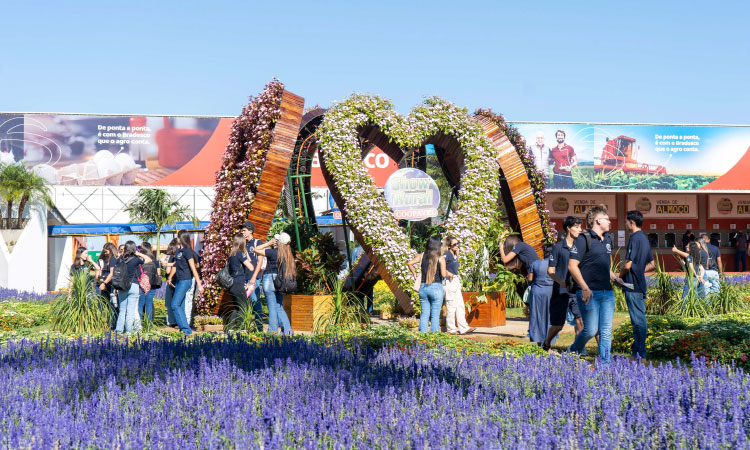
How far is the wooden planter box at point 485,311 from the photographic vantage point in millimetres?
11898

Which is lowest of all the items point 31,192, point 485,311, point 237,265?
point 485,311

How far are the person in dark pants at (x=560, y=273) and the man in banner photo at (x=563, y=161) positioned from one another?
24.6 metres

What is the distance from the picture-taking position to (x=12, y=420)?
4133 mm

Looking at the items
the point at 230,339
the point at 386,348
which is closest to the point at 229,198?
the point at 230,339

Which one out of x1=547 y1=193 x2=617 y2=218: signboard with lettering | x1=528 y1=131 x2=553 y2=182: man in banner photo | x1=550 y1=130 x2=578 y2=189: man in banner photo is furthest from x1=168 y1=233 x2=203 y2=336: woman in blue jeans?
x1=547 y1=193 x2=617 y2=218: signboard with lettering

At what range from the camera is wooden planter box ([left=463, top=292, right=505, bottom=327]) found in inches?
468

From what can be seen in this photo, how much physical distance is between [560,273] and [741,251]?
93.4ft

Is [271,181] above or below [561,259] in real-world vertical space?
above

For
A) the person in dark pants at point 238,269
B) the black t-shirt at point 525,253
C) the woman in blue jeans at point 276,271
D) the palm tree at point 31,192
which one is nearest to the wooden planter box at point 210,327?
the person in dark pants at point 238,269

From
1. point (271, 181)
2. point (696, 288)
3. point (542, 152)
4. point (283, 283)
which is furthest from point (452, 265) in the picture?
point (542, 152)

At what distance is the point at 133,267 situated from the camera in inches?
413

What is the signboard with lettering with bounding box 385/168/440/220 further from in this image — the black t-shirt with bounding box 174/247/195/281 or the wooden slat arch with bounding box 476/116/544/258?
the black t-shirt with bounding box 174/247/195/281

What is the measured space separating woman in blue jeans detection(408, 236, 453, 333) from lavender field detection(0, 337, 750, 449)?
3585 millimetres

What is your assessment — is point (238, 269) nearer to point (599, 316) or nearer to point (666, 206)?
point (599, 316)
